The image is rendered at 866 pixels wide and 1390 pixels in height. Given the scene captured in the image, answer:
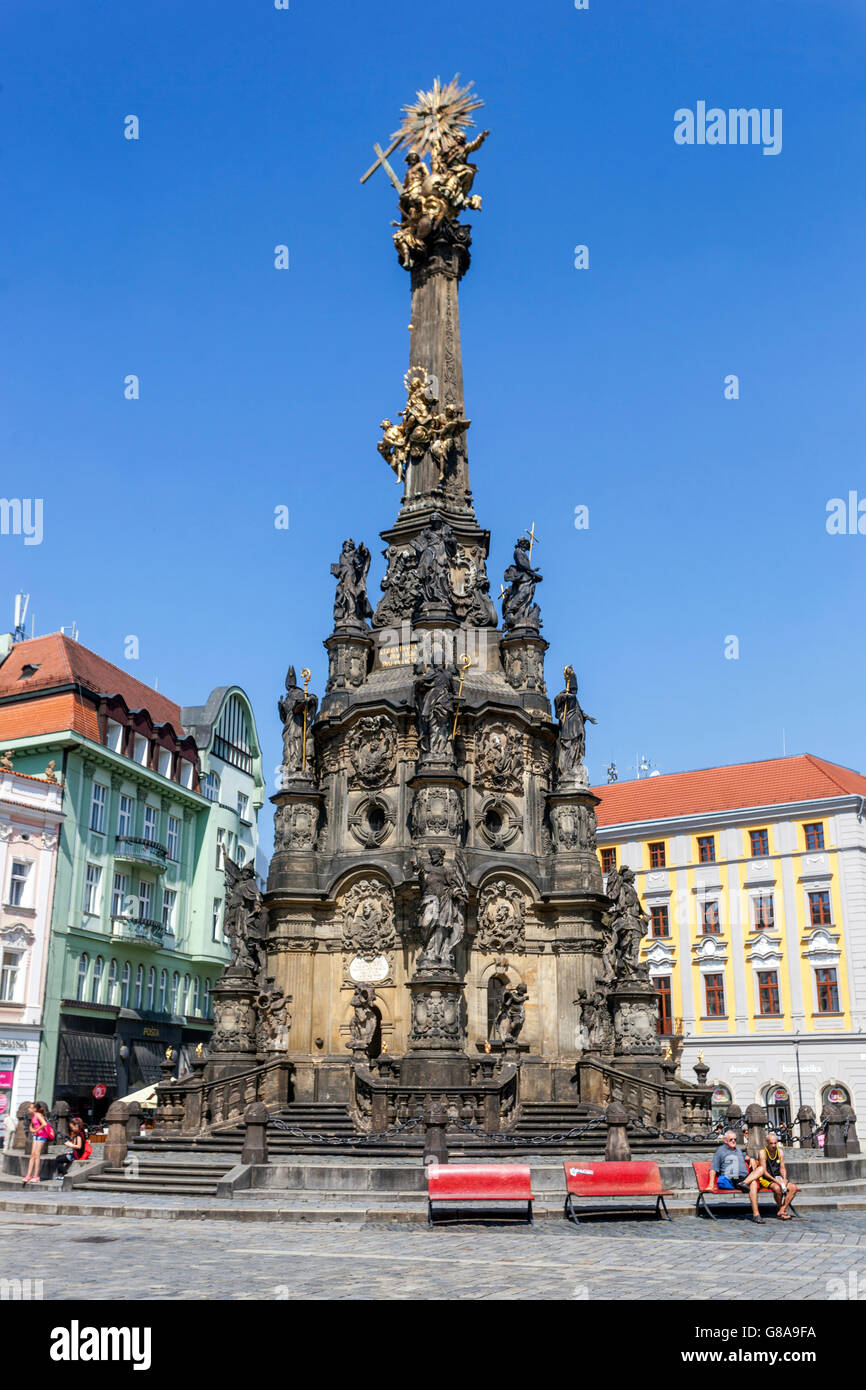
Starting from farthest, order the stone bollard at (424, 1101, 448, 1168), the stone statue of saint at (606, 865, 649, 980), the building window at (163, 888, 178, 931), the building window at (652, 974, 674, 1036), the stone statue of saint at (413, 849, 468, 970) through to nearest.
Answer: the building window at (163, 888, 178, 931) < the building window at (652, 974, 674, 1036) < the stone statue of saint at (606, 865, 649, 980) < the stone statue of saint at (413, 849, 468, 970) < the stone bollard at (424, 1101, 448, 1168)

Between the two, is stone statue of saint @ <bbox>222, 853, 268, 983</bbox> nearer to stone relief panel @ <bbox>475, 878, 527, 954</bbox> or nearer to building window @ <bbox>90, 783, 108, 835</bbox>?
stone relief panel @ <bbox>475, 878, 527, 954</bbox>

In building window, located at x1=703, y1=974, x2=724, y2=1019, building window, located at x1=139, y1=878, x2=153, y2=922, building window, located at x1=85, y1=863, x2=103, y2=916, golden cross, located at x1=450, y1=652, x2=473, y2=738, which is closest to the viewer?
golden cross, located at x1=450, y1=652, x2=473, y2=738

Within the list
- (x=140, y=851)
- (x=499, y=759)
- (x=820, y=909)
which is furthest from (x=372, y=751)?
Answer: (x=820, y=909)

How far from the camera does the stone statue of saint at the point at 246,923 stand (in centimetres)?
2828

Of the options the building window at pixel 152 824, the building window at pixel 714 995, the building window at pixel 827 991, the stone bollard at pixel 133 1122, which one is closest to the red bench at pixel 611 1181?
the stone bollard at pixel 133 1122

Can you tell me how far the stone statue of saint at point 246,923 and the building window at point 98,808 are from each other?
67.6ft

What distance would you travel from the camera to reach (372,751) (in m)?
28.6

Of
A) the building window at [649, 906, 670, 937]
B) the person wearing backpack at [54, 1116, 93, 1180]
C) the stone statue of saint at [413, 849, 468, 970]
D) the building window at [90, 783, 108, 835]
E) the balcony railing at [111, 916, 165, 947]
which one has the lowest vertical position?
the person wearing backpack at [54, 1116, 93, 1180]

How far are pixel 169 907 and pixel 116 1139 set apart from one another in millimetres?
33746

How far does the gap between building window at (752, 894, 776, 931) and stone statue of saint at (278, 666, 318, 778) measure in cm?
2654

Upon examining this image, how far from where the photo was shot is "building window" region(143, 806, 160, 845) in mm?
53375

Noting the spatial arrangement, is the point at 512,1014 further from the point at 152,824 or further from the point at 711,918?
the point at 152,824

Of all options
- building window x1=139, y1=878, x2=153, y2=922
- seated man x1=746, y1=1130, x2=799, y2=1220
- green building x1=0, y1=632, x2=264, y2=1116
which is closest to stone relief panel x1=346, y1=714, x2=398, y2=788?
seated man x1=746, y1=1130, x2=799, y2=1220

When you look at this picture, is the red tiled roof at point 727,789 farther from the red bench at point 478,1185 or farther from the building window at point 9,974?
the red bench at point 478,1185
